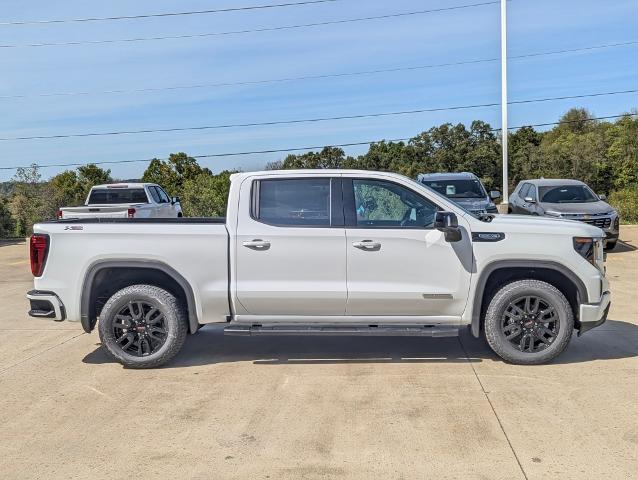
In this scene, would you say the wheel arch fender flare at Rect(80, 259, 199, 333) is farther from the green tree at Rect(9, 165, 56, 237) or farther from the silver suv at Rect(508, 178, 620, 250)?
the green tree at Rect(9, 165, 56, 237)

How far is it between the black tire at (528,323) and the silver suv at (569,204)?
8.70m

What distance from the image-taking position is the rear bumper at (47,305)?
624 centimetres

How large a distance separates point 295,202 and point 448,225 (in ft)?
4.87

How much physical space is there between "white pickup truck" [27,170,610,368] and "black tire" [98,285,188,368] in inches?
0.5

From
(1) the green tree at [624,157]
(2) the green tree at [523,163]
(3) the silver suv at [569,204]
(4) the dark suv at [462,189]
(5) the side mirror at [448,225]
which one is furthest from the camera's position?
A: (2) the green tree at [523,163]

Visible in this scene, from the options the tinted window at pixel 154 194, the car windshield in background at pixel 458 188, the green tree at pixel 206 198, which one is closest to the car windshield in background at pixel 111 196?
the tinted window at pixel 154 194

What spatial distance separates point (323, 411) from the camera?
5125 millimetres

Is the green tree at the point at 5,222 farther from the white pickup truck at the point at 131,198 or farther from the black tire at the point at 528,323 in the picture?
the black tire at the point at 528,323

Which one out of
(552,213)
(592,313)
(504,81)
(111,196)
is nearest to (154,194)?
(111,196)

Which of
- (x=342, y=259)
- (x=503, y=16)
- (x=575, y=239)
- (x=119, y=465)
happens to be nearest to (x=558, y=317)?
(x=575, y=239)

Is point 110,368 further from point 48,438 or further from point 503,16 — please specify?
point 503,16

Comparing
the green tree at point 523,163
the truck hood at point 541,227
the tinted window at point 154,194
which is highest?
the green tree at point 523,163

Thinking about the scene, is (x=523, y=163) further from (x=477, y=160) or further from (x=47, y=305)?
(x=47, y=305)

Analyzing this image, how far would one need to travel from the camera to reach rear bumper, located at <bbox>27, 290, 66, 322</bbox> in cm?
624
